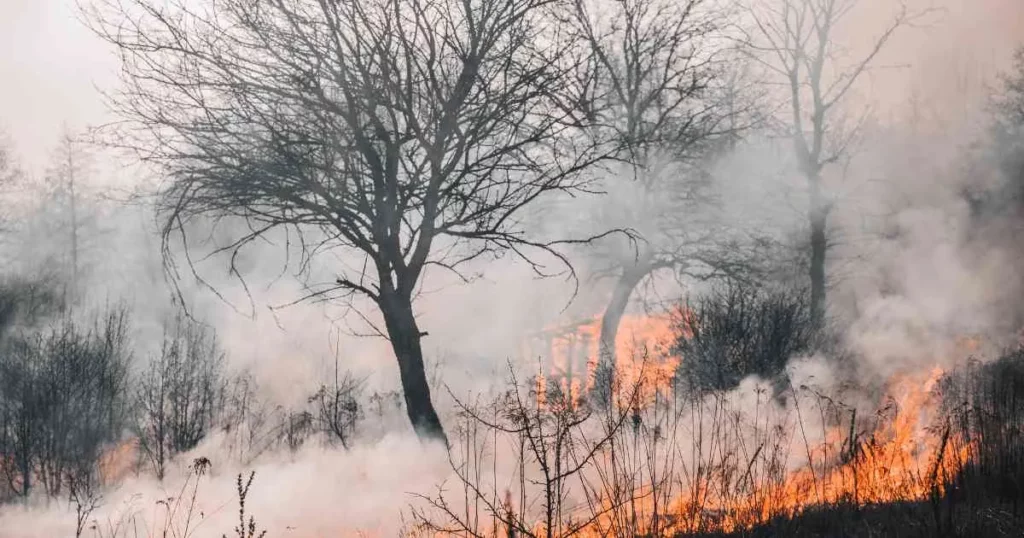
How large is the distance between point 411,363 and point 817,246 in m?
10.2

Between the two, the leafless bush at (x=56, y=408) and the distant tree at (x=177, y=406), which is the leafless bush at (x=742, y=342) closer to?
the distant tree at (x=177, y=406)

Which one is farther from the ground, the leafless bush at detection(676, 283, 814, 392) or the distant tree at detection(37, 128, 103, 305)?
the distant tree at detection(37, 128, 103, 305)

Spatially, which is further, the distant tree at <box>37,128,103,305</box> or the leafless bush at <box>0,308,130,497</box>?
the distant tree at <box>37,128,103,305</box>

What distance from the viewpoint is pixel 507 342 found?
711 inches

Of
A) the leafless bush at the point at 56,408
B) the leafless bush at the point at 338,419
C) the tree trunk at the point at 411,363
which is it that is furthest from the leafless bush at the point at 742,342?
the leafless bush at the point at 56,408

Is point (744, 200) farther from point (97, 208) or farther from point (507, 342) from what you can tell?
point (97, 208)

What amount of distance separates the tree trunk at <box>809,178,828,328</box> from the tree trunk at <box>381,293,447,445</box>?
8259mm

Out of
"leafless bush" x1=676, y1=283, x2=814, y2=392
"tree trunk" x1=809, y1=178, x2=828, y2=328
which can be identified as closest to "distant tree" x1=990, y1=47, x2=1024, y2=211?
"tree trunk" x1=809, y1=178, x2=828, y2=328

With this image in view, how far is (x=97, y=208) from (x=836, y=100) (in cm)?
2719

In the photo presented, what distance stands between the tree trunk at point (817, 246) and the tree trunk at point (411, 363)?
826 cm

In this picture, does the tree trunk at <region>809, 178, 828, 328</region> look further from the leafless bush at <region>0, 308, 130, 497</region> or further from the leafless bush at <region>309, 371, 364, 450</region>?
the leafless bush at <region>0, 308, 130, 497</region>

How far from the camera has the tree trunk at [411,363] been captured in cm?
620

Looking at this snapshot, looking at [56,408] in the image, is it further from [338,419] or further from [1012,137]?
[1012,137]

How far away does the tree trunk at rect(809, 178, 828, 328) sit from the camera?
44.1 ft
